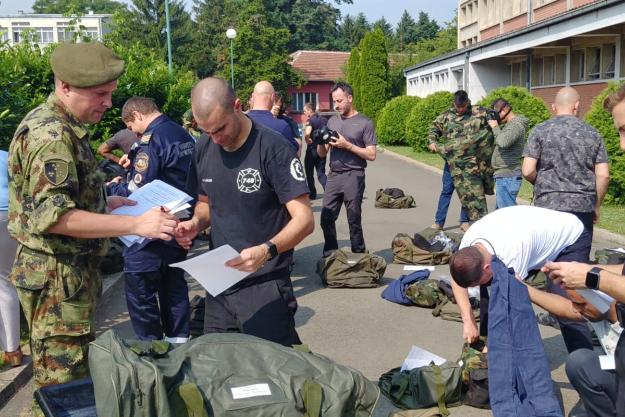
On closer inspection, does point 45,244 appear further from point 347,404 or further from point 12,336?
point 12,336

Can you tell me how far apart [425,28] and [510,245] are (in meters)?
101

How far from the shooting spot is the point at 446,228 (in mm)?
11000

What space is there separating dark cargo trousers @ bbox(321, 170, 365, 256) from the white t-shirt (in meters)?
3.84

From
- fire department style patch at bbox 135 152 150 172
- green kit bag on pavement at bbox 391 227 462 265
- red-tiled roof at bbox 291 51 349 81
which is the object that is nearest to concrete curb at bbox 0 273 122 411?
fire department style patch at bbox 135 152 150 172

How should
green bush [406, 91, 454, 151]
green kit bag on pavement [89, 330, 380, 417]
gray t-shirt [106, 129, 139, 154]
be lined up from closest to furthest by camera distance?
green kit bag on pavement [89, 330, 380, 417]
gray t-shirt [106, 129, 139, 154]
green bush [406, 91, 454, 151]

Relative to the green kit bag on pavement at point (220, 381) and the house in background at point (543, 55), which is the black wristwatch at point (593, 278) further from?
the house in background at point (543, 55)

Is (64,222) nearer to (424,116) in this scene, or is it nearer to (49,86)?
(49,86)

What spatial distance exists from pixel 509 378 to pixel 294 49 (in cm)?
8411

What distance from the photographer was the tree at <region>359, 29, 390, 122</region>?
39375mm

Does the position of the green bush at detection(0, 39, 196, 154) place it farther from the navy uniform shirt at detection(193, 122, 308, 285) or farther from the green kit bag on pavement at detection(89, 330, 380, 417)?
the green kit bag on pavement at detection(89, 330, 380, 417)

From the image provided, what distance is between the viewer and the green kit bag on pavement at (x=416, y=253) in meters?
8.36

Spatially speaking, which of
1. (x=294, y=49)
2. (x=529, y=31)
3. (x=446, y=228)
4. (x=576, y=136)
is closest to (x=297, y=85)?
(x=294, y=49)

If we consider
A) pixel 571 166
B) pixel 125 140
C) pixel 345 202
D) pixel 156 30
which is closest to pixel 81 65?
pixel 571 166

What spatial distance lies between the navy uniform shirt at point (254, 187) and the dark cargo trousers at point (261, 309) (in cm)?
7
